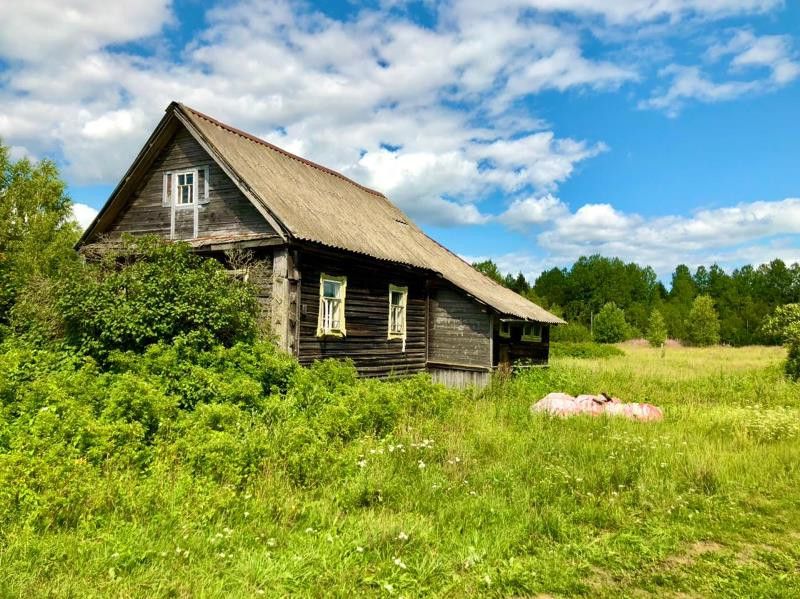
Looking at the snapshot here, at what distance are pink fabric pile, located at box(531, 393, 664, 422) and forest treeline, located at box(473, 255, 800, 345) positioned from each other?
51047 mm

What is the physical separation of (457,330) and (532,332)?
192 inches

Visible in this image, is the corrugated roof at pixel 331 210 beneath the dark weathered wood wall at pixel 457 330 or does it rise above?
above

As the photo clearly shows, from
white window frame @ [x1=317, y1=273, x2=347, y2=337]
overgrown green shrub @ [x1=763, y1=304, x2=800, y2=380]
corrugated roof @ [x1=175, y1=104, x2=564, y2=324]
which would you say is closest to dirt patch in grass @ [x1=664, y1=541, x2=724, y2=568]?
corrugated roof @ [x1=175, y1=104, x2=564, y2=324]

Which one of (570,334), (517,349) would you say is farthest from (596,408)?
(570,334)

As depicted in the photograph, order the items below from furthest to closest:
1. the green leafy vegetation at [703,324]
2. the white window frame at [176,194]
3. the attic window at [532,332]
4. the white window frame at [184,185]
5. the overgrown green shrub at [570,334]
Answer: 1. the green leafy vegetation at [703,324]
2. the overgrown green shrub at [570,334]
3. the attic window at [532,332]
4. the white window frame at [184,185]
5. the white window frame at [176,194]

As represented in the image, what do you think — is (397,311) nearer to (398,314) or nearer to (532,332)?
(398,314)

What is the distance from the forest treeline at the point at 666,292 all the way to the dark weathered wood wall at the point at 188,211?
5160 centimetres

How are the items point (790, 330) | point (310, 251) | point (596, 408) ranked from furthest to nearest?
point (790, 330)
point (310, 251)
point (596, 408)

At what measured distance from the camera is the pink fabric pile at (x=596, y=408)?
961cm

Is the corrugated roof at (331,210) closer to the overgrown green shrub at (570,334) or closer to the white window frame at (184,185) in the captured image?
the white window frame at (184,185)

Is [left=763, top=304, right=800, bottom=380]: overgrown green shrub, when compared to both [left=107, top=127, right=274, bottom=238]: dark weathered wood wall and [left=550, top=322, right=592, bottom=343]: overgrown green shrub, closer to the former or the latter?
[left=107, top=127, right=274, bottom=238]: dark weathered wood wall

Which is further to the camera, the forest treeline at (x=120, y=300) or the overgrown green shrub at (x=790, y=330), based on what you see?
the overgrown green shrub at (x=790, y=330)

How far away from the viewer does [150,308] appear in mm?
10156

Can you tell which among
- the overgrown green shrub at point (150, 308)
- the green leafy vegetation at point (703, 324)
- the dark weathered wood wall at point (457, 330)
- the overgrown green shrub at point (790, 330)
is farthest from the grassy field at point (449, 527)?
the green leafy vegetation at point (703, 324)
